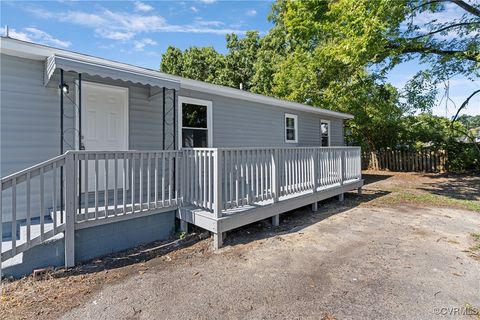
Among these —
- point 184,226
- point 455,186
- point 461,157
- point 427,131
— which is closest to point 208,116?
point 184,226

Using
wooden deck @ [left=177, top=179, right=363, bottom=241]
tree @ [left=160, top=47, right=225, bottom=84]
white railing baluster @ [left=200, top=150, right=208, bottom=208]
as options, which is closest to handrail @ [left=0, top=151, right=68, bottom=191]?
white railing baluster @ [left=200, top=150, right=208, bottom=208]

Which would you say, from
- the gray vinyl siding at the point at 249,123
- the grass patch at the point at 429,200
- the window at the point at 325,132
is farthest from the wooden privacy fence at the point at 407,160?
the gray vinyl siding at the point at 249,123

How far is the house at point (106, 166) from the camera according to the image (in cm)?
332

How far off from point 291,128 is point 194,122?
173 inches

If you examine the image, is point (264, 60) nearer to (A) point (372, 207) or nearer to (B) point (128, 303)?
(A) point (372, 207)

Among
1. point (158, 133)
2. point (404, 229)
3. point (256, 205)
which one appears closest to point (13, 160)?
point (158, 133)

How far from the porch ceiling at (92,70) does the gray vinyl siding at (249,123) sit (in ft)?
5.58

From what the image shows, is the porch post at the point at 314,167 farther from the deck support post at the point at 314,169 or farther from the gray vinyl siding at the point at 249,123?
the gray vinyl siding at the point at 249,123

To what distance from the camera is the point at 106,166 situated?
11.8 feet

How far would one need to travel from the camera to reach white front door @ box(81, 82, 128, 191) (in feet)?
15.6

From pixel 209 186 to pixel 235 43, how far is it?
75.9ft

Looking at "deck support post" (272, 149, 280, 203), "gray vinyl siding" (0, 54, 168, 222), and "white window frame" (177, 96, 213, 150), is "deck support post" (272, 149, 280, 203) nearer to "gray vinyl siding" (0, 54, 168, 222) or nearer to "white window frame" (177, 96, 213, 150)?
"white window frame" (177, 96, 213, 150)

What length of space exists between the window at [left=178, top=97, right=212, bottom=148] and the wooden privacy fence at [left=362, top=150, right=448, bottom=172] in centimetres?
1227

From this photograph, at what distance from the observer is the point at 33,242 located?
305 centimetres
